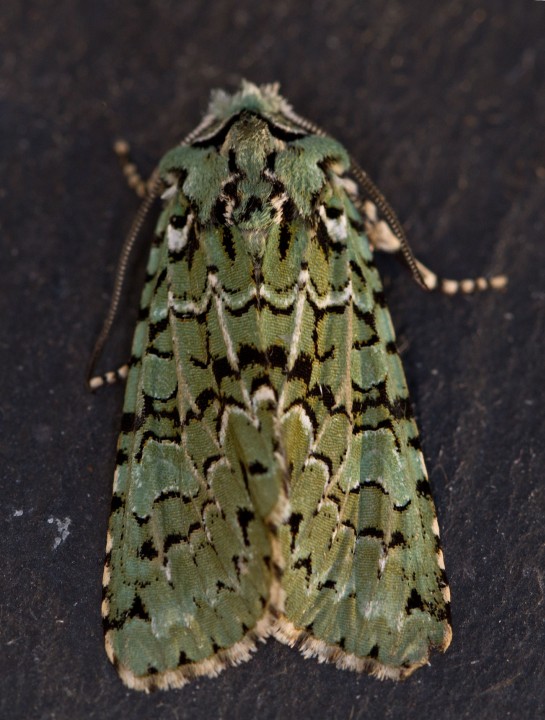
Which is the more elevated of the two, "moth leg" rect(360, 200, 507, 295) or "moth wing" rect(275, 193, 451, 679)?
"moth leg" rect(360, 200, 507, 295)

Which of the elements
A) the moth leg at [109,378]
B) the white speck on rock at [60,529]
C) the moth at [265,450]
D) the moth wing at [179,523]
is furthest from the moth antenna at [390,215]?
the white speck on rock at [60,529]

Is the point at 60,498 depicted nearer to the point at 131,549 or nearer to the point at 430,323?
the point at 131,549

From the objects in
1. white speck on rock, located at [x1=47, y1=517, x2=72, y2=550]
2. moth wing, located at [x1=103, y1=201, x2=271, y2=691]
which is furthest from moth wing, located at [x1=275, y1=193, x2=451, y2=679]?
white speck on rock, located at [x1=47, y1=517, x2=72, y2=550]

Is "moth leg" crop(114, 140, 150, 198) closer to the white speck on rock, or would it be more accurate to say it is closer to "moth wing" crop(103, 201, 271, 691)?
"moth wing" crop(103, 201, 271, 691)

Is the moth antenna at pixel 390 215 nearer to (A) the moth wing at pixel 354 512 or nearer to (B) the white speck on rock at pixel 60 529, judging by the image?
(A) the moth wing at pixel 354 512

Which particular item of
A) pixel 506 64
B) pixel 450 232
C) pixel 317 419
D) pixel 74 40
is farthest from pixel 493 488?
pixel 74 40
